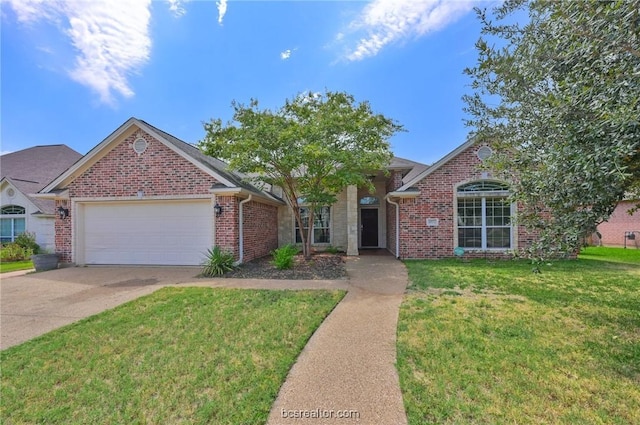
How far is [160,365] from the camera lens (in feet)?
11.1

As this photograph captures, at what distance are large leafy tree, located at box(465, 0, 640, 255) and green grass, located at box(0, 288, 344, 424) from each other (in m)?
3.40

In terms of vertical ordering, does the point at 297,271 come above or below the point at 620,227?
below

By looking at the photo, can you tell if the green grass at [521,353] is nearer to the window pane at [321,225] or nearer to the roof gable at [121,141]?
the roof gable at [121,141]

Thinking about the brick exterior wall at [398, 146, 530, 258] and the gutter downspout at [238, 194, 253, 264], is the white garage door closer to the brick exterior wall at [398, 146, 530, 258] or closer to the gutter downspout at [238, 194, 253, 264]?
the gutter downspout at [238, 194, 253, 264]

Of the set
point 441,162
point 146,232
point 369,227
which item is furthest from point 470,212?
point 146,232

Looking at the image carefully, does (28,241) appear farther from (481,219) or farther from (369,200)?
(481,219)

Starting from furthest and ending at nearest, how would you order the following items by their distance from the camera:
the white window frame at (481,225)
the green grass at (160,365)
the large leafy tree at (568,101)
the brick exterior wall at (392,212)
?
the brick exterior wall at (392,212), the white window frame at (481,225), the green grass at (160,365), the large leafy tree at (568,101)

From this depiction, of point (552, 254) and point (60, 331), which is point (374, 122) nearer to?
point (552, 254)

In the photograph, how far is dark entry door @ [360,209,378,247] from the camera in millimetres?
15811

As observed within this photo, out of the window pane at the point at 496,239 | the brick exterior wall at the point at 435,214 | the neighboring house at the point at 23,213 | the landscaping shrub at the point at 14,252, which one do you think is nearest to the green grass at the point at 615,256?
the window pane at the point at 496,239

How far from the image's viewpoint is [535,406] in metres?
Answer: 2.57

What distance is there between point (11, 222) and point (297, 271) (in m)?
15.9

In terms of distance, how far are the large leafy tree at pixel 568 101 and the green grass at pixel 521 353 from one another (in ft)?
4.56

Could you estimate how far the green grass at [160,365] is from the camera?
261 centimetres
